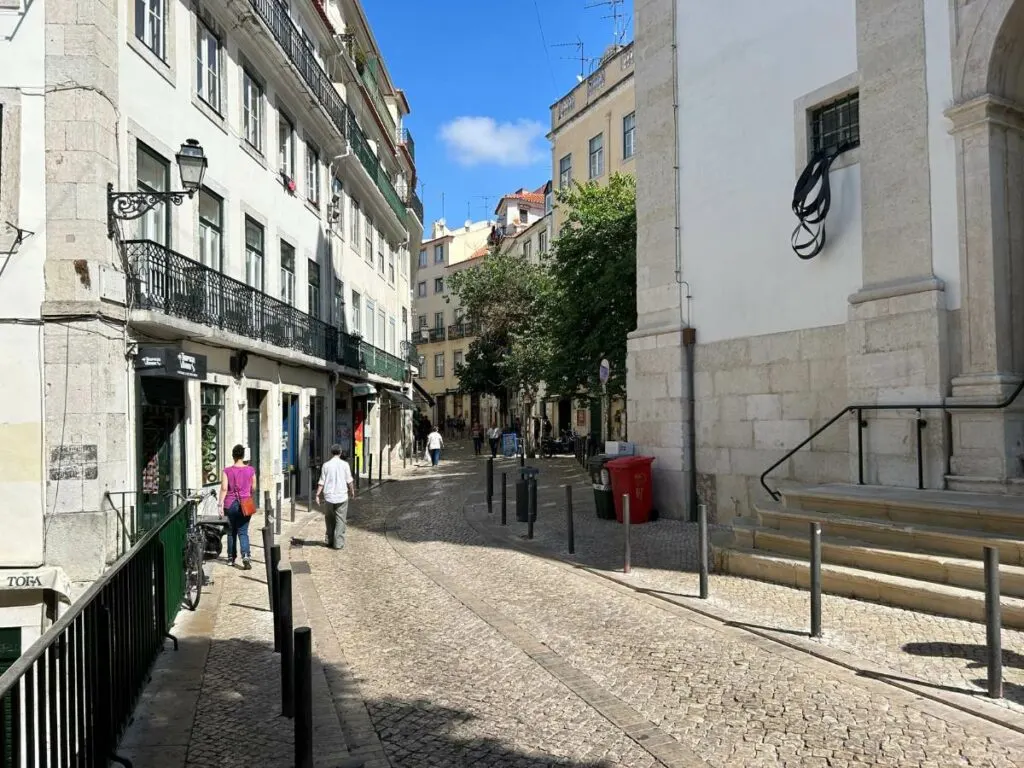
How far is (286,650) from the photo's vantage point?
16.7 ft

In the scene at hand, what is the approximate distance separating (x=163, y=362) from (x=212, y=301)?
258 cm

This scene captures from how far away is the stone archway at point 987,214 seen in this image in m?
8.95

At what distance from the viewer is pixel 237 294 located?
51.5ft

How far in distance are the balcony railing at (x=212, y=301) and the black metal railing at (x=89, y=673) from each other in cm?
717

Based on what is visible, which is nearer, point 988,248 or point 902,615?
point 902,615

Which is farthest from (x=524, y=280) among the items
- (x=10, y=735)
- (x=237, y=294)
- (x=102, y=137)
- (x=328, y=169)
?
(x=10, y=735)

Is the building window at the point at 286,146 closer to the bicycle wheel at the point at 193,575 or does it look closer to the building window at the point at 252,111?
the building window at the point at 252,111

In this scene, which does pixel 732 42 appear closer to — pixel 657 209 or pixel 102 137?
pixel 657 209

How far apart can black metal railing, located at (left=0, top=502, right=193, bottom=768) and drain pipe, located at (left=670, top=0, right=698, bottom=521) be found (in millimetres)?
8712

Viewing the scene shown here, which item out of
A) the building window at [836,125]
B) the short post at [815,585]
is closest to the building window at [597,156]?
the building window at [836,125]

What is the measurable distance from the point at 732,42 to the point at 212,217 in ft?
31.9

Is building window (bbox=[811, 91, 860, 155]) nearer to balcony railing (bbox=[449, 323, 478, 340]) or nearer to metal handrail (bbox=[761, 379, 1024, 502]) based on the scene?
metal handrail (bbox=[761, 379, 1024, 502])

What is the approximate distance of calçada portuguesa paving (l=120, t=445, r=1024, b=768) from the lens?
4461 mm

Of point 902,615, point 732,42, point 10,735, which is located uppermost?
point 732,42
